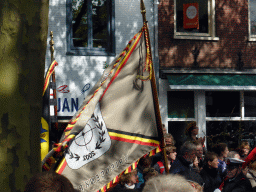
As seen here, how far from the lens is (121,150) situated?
316 cm

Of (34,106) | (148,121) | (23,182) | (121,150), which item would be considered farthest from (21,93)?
(148,121)

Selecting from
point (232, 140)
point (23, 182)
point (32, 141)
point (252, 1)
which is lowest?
point (232, 140)

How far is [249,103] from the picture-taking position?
11.1 meters

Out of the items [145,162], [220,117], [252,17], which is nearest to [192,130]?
[145,162]

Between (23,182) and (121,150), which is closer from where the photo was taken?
(23,182)

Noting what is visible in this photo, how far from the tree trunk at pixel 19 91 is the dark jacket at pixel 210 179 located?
2712mm

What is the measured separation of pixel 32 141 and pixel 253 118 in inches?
372

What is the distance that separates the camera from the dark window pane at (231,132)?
34.0 ft

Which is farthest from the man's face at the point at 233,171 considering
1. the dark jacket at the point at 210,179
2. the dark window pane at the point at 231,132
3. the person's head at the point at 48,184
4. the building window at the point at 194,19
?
the building window at the point at 194,19

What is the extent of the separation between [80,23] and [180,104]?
11.6ft

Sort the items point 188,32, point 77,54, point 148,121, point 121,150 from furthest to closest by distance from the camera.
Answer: point 188,32 < point 77,54 < point 148,121 < point 121,150

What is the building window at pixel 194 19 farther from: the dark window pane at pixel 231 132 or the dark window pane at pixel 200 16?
the dark window pane at pixel 231 132

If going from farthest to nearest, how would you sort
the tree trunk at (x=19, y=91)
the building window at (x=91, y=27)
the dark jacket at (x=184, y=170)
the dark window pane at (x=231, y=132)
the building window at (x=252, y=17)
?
1. the building window at (x=252, y=17)
2. the dark window pane at (x=231, y=132)
3. the building window at (x=91, y=27)
4. the dark jacket at (x=184, y=170)
5. the tree trunk at (x=19, y=91)

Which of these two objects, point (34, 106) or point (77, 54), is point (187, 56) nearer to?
point (77, 54)
